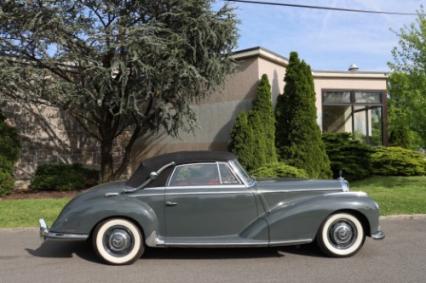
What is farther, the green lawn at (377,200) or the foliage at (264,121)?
the foliage at (264,121)

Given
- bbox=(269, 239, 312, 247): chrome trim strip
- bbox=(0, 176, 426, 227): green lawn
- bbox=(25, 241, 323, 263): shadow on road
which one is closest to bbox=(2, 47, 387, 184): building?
bbox=(0, 176, 426, 227): green lawn

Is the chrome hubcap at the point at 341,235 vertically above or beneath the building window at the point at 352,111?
beneath

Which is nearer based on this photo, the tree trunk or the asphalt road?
the asphalt road

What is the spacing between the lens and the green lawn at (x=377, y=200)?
31.0 ft

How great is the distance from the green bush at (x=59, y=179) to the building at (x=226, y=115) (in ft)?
3.13

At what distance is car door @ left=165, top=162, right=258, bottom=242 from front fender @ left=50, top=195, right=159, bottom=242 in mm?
270

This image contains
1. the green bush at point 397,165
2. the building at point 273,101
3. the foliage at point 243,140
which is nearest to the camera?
the foliage at point 243,140

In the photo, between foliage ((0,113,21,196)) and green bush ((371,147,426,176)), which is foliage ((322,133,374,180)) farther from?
foliage ((0,113,21,196))

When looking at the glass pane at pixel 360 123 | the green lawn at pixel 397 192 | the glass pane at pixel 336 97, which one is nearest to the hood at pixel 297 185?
the green lawn at pixel 397 192

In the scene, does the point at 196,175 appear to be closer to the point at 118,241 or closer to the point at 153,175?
the point at 153,175

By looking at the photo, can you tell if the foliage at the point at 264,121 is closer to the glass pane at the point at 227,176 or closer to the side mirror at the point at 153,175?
the glass pane at the point at 227,176

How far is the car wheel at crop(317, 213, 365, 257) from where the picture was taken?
6.32 meters

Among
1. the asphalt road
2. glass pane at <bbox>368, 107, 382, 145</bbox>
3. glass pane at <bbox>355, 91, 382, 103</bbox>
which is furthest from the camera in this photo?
glass pane at <bbox>368, 107, 382, 145</bbox>

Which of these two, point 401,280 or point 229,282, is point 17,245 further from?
point 401,280
